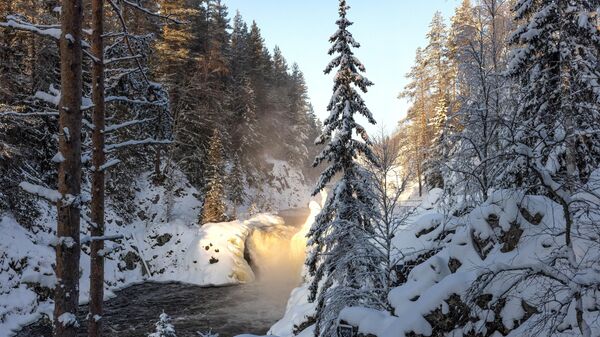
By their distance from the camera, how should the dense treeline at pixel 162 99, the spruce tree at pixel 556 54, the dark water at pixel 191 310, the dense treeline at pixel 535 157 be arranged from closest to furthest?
the dense treeline at pixel 535 157 < the dense treeline at pixel 162 99 < the spruce tree at pixel 556 54 < the dark water at pixel 191 310

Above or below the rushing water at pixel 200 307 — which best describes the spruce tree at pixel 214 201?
above

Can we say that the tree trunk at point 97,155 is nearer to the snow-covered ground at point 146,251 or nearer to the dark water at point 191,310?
the dark water at point 191,310

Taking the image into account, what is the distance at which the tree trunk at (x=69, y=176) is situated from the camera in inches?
201

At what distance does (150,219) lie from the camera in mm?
31609

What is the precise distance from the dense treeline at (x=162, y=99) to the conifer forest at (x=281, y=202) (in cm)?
18

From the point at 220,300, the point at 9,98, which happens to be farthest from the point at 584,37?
the point at 9,98

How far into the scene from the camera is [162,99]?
7652 millimetres

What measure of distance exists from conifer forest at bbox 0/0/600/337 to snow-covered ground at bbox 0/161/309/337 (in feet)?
0.40

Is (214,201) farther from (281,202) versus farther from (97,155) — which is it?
(97,155)

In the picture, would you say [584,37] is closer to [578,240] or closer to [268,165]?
[578,240]

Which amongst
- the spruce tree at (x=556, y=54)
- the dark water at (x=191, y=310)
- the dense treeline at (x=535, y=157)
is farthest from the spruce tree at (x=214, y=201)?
the spruce tree at (x=556, y=54)

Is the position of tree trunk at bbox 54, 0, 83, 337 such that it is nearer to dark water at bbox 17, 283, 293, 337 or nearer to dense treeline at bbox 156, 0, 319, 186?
dark water at bbox 17, 283, 293, 337

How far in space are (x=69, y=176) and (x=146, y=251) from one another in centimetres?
2606

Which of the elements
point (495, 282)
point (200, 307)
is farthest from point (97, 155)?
point (200, 307)
